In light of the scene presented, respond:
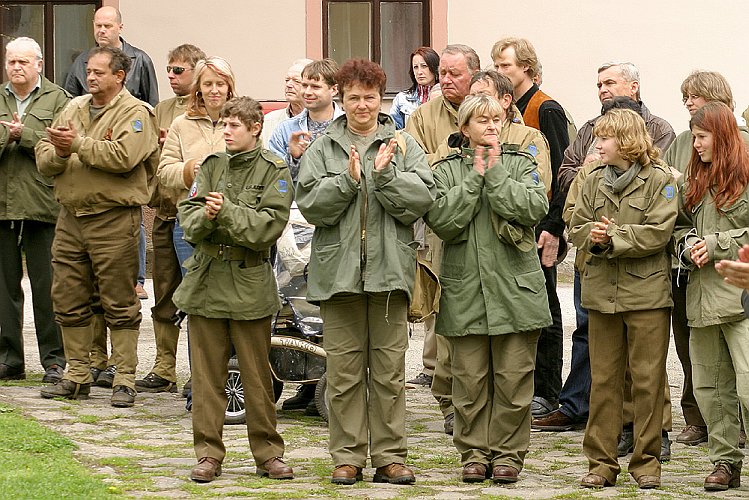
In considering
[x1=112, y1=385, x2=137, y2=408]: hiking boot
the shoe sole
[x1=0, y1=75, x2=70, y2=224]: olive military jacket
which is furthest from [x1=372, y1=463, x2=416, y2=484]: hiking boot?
[x1=0, y1=75, x2=70, y2=224]: olive military jacket

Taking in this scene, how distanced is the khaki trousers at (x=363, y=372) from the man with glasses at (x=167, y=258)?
2472mm

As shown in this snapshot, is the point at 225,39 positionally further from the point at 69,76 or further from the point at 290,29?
the point at 69,76

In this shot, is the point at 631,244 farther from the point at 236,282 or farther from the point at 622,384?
the point at 236,282

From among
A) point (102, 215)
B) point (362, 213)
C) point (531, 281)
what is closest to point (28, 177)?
point (102, 215)

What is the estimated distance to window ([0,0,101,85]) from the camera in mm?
17000

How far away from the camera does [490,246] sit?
308 inches

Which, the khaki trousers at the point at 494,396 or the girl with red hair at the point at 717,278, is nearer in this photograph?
the girl with red hair at the point at 717,278

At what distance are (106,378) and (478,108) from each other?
3.85 metres

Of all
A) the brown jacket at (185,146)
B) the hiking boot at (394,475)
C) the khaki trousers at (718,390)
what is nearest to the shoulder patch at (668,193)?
the khaki trousers at (718,390)

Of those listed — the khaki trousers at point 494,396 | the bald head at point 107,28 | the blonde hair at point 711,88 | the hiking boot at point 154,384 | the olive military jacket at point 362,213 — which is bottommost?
the hiking boot at point 154,384

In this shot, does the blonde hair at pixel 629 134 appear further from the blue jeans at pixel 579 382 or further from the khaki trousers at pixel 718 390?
the blue jeans at pixel 579 382

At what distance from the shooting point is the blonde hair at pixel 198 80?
30.2ft

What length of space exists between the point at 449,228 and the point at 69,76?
5.65 meters

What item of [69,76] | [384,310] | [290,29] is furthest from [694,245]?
[290,29]
